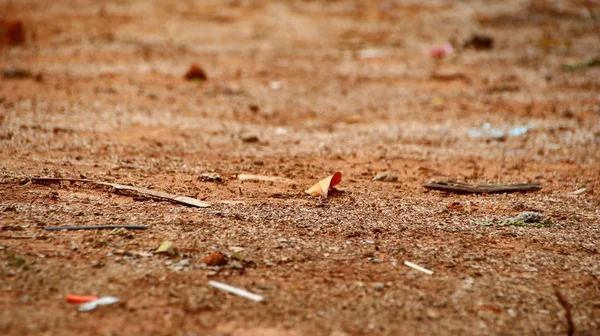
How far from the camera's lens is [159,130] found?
5477 mm

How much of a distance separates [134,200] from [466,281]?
1.85m

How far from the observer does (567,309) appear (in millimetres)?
2588

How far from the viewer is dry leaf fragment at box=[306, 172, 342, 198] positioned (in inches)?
150

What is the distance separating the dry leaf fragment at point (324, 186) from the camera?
3812 millimetres

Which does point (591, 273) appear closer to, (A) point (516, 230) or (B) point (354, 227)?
(A) point (516, 230)

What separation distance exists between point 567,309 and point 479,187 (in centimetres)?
165

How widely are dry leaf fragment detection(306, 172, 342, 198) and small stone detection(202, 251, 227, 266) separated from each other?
1.14m

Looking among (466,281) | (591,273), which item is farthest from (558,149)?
(466,281)

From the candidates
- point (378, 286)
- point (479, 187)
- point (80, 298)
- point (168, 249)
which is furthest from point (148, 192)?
point (479, 187)

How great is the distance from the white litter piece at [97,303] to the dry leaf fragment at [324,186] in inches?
65.1

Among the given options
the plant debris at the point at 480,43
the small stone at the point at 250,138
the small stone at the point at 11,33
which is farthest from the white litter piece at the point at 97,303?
the plant debris at the point at 480,43

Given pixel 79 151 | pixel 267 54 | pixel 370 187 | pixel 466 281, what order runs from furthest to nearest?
pixel 267 54
pixel 79 151
pixel 370 187
pixel 466 281

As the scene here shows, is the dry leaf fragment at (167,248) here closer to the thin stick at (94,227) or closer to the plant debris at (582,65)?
the thin stick at (94,227)

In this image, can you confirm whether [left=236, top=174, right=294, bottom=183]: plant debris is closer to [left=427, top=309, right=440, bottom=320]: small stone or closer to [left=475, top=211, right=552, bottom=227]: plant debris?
[left=475, top=211, right=552, bottom=227]: plant debris
